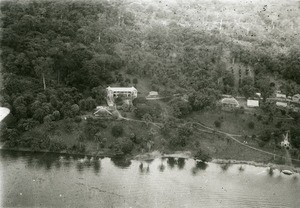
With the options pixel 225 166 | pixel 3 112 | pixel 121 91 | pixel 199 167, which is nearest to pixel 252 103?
pixel 225 166

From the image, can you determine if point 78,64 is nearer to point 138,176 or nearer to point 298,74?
point 138,176

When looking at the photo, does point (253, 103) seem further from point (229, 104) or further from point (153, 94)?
point (153, 94)

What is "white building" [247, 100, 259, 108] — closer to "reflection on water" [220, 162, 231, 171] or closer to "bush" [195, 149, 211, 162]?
"reflection on water" [220, 162, 231, 171]

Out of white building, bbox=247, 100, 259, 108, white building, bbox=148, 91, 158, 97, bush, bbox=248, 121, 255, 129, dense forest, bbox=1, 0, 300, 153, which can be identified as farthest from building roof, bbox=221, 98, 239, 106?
white building, bbox=148, 91, 158, 97

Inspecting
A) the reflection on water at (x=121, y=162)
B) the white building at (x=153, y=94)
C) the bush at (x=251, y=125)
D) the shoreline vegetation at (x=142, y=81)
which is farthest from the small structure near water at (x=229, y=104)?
the reflection on water at (x=121, y=162)

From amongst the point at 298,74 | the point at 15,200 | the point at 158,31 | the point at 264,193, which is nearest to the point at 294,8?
the point at 298,74

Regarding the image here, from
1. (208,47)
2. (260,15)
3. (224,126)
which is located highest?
(260,15)

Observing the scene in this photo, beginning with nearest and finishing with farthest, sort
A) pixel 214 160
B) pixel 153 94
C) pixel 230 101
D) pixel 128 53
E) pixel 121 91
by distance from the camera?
pixel 214 160 < pixel 230 101 < pixel 121 91 < pixel 153 94 < pixel 128 53
